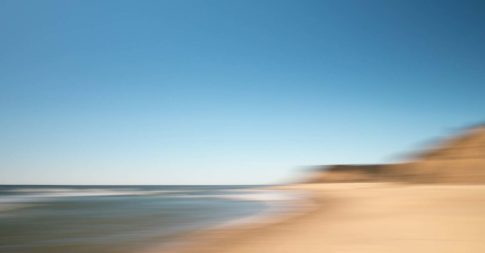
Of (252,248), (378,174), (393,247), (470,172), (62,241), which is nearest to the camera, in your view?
(393,247)

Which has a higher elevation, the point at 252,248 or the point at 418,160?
the point at 418,160

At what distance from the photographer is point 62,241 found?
848 cm

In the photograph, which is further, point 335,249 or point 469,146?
point 469,146

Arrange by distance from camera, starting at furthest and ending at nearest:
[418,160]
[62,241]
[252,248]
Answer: [418,160] < [62,241] < [252,248]

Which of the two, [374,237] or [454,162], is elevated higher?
[454,162]

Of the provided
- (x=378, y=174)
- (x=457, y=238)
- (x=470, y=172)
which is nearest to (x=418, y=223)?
(x=457, y=238)

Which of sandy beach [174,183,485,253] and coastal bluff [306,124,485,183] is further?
coastal bluff [306,124,485,183]

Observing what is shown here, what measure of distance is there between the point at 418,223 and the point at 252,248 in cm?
346

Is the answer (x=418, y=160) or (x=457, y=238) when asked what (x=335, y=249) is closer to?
(x=457, y=238)

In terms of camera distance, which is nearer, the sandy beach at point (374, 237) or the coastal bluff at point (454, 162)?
the sandy beach at point (374, 237)

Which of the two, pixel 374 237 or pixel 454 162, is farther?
pixel 454 162

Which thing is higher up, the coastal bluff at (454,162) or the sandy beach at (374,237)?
the coastal bluff at (454,162)

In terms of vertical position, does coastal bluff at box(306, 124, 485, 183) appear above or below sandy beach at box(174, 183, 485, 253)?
above

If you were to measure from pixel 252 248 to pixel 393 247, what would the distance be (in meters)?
2.06
